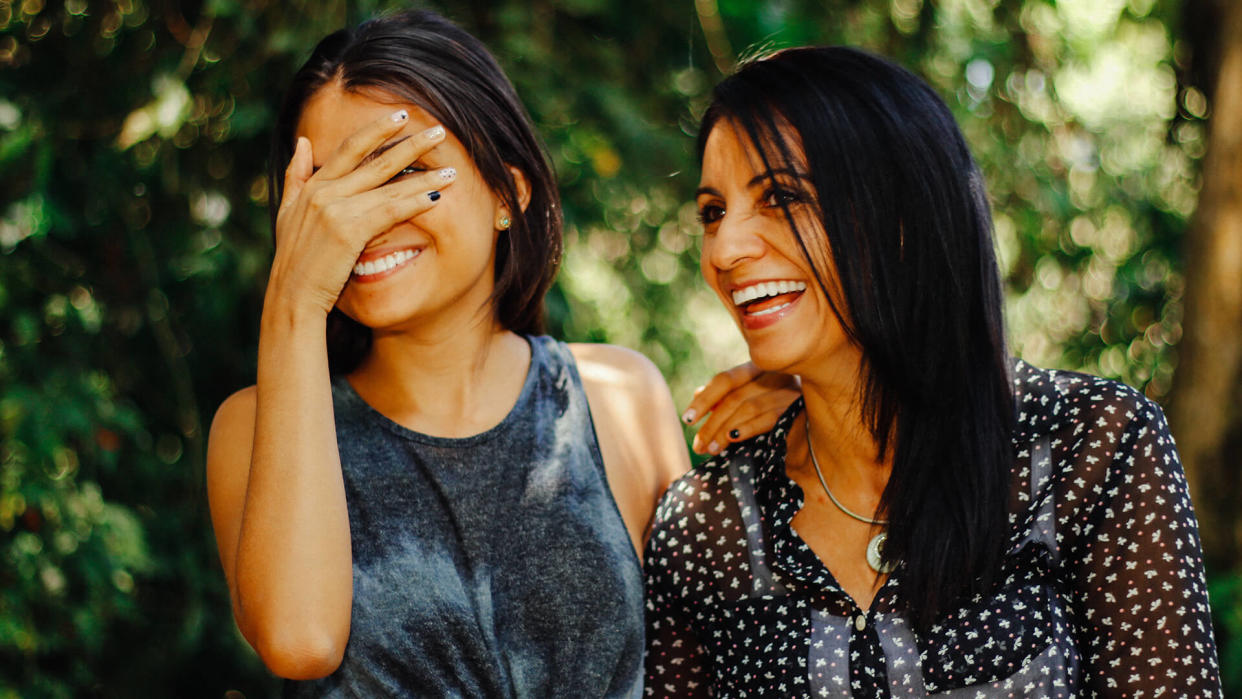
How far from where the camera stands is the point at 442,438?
186cm

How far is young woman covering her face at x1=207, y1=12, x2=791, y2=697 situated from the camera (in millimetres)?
1598

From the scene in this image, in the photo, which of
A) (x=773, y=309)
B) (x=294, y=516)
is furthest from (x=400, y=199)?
(x=773, y=309)

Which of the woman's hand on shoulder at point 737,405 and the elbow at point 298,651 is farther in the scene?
the woman's hand on shoulder at point 737,405

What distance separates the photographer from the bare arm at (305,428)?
1.56 metres

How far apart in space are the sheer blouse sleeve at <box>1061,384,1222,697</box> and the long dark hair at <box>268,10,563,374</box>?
1014 millimetres

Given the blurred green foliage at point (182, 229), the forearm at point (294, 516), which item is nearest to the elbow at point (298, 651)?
the forearm at point (294, 516)

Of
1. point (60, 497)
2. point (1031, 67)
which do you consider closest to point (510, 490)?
point (60, 497)

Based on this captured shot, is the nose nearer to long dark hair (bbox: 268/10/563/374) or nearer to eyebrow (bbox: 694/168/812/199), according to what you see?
eyebrow (bbox: 694/168/812/199)

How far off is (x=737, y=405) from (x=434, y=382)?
1.87 ft

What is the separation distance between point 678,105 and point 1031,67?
140 cm

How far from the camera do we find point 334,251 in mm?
1630

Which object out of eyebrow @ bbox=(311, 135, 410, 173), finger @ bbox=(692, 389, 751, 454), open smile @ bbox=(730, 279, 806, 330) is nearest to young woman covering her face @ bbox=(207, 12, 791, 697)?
eyebrow @ bbox=(311, 135, 410, 173)

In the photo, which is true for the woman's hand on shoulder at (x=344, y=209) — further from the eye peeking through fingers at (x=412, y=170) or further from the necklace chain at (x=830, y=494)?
the necklace chain at (x=830, y=494)

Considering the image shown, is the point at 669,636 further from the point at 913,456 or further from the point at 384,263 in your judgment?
the point at 384,263
